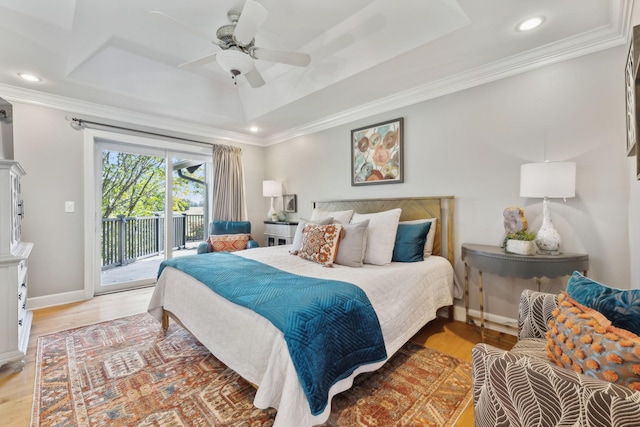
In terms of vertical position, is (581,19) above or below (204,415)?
above

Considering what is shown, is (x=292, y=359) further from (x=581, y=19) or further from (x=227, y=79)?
(x=227, y=79)

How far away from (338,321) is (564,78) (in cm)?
261

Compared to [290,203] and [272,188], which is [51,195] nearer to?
[272,188]

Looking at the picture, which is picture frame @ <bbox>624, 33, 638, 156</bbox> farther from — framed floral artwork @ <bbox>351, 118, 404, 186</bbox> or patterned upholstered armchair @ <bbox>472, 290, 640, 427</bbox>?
framed floral artwork @ <bbox>351, 118, 404, 186</bbox>

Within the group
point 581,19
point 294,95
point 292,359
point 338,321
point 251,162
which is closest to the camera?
point 292,359

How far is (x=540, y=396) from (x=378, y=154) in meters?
2.88

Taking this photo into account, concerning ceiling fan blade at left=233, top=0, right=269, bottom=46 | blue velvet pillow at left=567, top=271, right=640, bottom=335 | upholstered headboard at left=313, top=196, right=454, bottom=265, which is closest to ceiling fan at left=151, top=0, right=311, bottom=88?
ceiling fan blade at left=233, top=0, right=269, bottom=46

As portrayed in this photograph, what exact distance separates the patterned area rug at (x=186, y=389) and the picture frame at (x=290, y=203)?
264 centimetres

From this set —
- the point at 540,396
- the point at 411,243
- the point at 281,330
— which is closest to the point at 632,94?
the point at 540,396

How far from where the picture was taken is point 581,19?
194cm

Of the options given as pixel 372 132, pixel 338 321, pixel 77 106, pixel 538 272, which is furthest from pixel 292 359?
pixel 77 106

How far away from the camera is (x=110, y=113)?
3553mm

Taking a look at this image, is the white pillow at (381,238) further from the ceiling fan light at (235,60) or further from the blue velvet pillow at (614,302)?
the ceiling fan light at (235,60)

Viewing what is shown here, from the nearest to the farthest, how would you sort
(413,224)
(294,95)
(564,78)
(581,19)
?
(581,19) < (564,78) < (413,224) < (294,95)
